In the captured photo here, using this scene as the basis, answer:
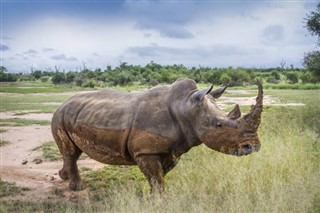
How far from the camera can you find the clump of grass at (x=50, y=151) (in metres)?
10.0

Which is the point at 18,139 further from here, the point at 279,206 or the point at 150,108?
the point at 279,206

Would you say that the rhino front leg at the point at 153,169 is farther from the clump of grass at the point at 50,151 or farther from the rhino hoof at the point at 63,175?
the clump of grass at the point at 50,151

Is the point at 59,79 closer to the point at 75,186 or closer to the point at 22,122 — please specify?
the point at 22,122

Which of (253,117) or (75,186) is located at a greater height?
(253,117)

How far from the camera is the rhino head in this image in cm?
525

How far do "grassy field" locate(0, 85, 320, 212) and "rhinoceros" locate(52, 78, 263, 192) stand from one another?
0.50 m

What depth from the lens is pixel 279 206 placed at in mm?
4859

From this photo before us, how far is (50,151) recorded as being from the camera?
34.7ft

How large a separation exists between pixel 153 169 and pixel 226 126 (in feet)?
4.01

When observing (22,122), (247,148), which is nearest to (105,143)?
(247,148)

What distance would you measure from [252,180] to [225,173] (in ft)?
2.14

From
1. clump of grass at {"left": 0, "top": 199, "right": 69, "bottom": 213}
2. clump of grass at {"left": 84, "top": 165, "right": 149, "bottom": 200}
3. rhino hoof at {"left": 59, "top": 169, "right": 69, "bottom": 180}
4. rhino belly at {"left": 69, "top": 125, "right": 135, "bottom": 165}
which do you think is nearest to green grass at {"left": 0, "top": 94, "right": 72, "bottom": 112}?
clump of grass at {"left": 84, "top": 165, "right": 149, "bottom": 200}

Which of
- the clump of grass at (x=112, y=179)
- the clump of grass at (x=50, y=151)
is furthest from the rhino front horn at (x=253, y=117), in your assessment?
the clump of grass at (x=50, y=151)

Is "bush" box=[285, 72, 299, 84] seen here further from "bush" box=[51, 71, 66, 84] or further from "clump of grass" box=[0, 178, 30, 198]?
"clump of grass" box=[0, 178, 30, 198]
